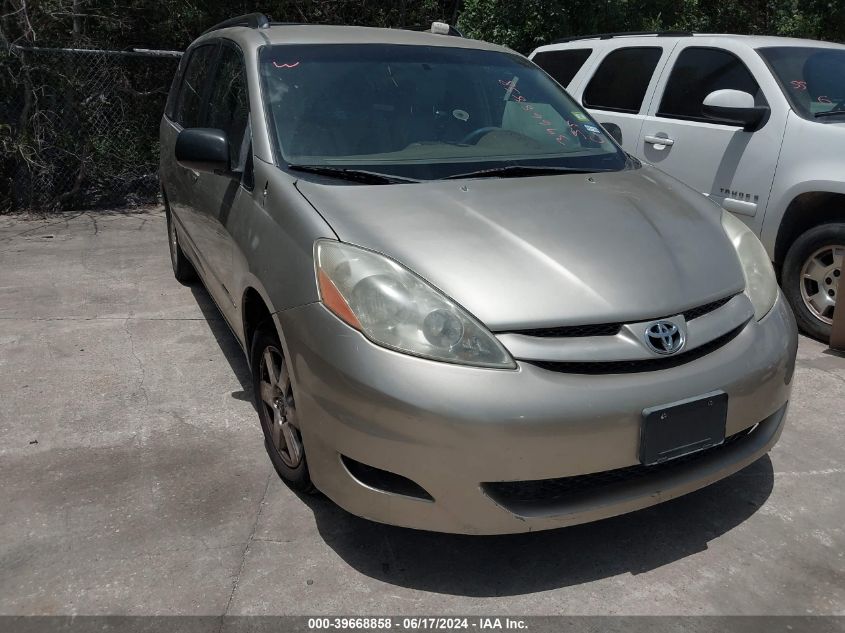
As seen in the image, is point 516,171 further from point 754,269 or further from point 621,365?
point 621,365

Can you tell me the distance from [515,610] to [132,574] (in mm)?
1268

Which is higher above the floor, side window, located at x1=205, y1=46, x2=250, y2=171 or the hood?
side window, located at x1=205, y1=46, x2=250, y2=171

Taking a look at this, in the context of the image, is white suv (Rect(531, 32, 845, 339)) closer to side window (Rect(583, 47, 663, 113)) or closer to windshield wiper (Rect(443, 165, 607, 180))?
side window (Rect(583, 47, 663, 113))

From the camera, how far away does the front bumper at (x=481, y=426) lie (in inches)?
92.8

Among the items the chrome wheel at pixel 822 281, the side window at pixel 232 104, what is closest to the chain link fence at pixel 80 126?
the side window at pixel 232 104

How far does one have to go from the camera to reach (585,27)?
9.91m

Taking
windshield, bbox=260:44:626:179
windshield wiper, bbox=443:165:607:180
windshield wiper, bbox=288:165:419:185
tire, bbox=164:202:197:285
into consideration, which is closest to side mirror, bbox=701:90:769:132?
windshield, bbox=260:44:626:179

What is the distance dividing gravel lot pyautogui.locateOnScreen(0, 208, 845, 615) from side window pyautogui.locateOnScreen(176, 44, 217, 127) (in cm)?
163

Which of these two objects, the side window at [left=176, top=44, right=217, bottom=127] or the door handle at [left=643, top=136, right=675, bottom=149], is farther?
the door handle at [left=643, top=136, right=675, bottom=149]

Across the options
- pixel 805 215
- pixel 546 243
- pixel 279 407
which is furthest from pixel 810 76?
pixel 279 407

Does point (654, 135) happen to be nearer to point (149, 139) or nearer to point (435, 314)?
point (435, 314)

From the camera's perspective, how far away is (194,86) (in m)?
4.94

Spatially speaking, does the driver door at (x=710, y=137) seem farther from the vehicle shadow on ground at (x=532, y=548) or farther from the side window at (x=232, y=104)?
the side window at (x=232, y=104)

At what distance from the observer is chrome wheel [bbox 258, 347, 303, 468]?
3.01 meters
